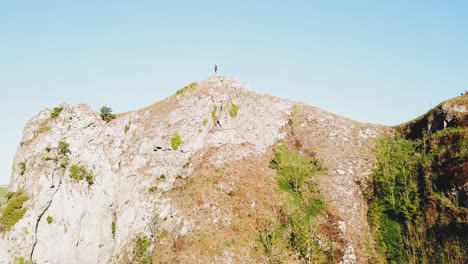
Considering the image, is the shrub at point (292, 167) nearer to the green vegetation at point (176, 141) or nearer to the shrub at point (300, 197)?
the shrub at point (300, 197)

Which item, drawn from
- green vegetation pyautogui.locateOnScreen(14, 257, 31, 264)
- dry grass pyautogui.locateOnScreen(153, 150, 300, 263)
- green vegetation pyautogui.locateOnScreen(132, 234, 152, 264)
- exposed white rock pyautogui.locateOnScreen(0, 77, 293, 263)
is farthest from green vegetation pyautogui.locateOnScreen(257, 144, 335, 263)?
green vegetation pyautogui.locateOnScreen(14, 257, 31, 264)

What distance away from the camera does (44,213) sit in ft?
140

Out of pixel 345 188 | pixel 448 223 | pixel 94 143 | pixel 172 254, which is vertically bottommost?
pixel 172 254

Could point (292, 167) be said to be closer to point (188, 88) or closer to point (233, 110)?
point (233, 110)

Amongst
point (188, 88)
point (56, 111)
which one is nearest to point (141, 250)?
point (56, 111)

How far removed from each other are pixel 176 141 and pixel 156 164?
4.33 metres

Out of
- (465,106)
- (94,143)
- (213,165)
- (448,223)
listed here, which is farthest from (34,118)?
(465,106)

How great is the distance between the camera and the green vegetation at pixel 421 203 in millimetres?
36156

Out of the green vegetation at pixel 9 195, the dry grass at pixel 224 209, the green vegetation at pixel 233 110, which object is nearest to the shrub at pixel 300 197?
the dry grass at pixel 224 209

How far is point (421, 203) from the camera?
1590 inches

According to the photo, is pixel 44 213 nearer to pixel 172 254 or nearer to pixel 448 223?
pixel 172 254

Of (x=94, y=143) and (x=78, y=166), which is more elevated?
(x=94, y=143)

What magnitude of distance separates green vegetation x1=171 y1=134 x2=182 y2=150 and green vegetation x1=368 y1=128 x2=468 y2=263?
2669 centimetres

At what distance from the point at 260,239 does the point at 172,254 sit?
9.68 m
